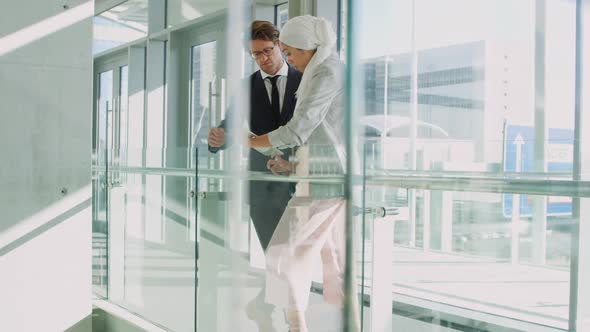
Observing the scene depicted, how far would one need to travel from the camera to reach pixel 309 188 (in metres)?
1.93

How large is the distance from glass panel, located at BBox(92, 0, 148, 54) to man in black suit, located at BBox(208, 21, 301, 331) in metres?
3.95

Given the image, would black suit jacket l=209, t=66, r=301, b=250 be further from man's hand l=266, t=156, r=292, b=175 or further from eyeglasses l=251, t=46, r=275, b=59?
eyeglasses l=251, t=46, r=275, b=59

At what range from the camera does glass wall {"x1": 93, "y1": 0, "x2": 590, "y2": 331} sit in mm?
1380

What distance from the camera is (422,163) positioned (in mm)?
1654

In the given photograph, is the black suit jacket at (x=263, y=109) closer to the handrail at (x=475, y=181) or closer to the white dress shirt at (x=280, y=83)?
the white dress shirt at (x=280, y=83)

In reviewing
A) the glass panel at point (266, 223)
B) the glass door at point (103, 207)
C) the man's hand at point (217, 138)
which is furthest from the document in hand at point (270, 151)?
the glass door at point (103, 207)

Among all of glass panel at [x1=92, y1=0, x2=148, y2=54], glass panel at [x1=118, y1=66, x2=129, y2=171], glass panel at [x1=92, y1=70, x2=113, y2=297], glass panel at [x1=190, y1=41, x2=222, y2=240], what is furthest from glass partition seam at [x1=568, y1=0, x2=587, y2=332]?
glass panel at [x1=92, y1=0, x2=148, y2=54]

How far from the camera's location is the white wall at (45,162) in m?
3.39

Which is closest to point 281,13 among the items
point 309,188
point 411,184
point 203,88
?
point 203,88

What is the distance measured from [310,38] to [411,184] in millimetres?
780

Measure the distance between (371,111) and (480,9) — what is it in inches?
14.1

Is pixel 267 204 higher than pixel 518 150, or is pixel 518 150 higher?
pixel 518 150

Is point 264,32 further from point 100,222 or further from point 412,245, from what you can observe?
point 100,222

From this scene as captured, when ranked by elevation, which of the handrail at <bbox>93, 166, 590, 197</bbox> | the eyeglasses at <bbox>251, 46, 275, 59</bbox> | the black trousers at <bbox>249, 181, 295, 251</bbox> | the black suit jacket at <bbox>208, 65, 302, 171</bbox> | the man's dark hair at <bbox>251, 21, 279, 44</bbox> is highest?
the man's dark hair at <bbox>251, 21, 279, 44</bbox>
